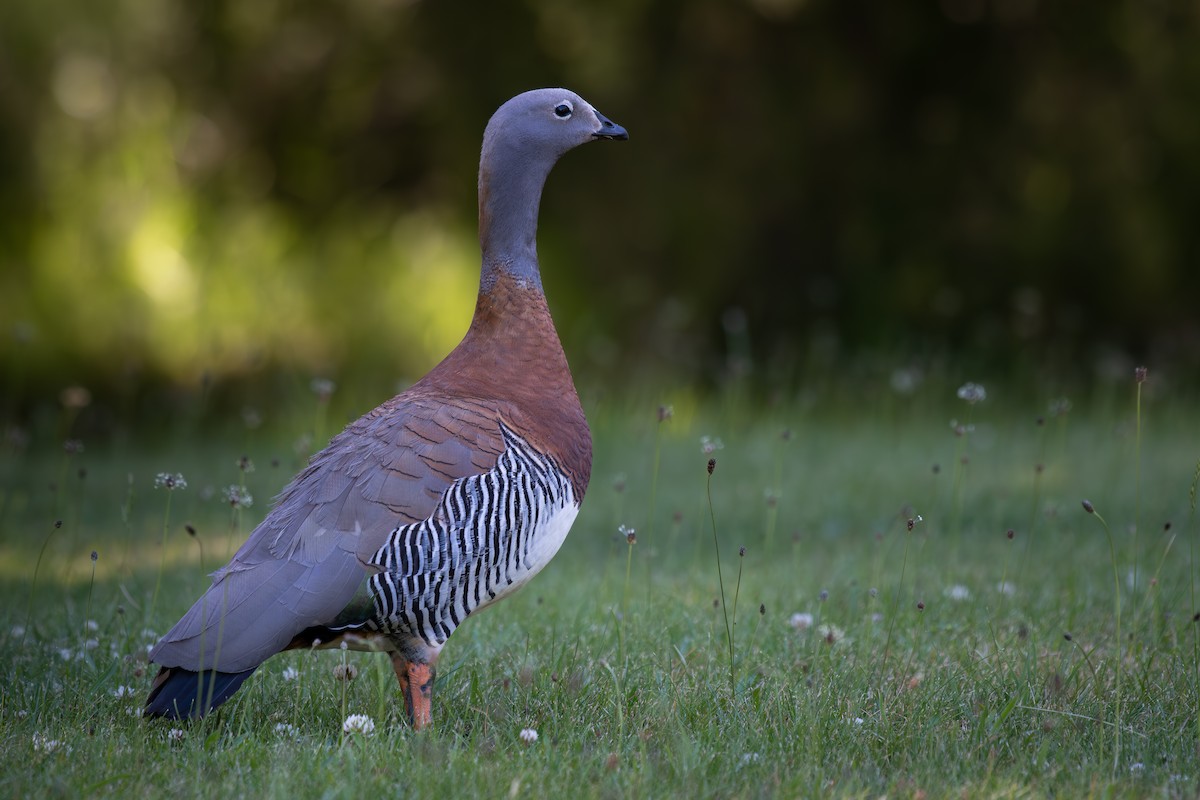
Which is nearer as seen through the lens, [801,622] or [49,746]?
[49,746]

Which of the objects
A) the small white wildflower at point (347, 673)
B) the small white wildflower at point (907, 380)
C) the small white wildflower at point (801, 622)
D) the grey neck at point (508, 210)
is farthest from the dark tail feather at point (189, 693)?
the small white wildflower at point (907, 380)

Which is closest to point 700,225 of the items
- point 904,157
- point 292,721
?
point 904,157

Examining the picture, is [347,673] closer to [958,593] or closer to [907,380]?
[958,593]

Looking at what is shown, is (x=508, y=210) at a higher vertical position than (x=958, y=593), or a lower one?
higher

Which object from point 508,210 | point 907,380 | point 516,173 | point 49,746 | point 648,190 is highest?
point 516,173

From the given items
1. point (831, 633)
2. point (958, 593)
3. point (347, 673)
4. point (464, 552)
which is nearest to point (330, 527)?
point (464, 552)

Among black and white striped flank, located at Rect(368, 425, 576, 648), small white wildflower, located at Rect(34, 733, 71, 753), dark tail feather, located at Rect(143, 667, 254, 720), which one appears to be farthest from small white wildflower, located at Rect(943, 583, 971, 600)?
small white wildflower, located at Rect(34, 733, 71, 753)

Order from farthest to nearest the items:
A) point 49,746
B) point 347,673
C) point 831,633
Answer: point 831,633, point 347,673, point 49,746

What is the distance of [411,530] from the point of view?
3535 mm

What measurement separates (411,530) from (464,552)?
160 mm

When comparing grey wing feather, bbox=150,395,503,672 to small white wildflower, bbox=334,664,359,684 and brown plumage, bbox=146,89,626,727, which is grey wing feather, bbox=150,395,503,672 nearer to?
brown plumage, bbox=146,89,626,727

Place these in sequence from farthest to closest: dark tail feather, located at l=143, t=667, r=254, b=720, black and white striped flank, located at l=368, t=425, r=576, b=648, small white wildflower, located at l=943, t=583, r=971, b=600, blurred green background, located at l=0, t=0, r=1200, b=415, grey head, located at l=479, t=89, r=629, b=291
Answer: blurred green background, located at l=0, t=0, r=1200, b=415
small white wildflower, located at l=943, t=583, r=971, b=600
grey head, located at l=479, t=89, r=629, b=291
black and white striped flank, located at l=368, t=425, r=576, b=648
dark tail feather, located at l=143, t=667, r=254, b=720

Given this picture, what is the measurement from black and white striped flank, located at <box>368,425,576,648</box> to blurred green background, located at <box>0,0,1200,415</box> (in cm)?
617

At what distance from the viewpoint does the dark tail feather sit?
3326 mm
